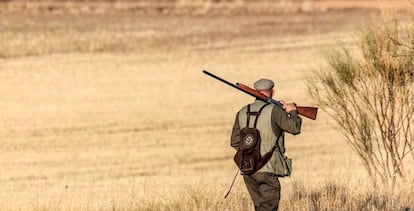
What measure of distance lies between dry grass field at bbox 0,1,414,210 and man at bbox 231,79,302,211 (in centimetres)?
186

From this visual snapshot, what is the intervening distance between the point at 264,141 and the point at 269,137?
0.06 metres

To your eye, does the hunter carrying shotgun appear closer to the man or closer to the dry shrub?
the man

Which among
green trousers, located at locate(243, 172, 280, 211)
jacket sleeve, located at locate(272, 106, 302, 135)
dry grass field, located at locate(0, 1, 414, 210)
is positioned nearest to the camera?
jacket sleeve, located at locate(272, 106, 302, 135)

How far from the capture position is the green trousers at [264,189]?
1112 centimetres

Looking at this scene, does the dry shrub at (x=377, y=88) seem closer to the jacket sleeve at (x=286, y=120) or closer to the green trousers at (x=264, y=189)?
the green trousers at (x=264, y=189)

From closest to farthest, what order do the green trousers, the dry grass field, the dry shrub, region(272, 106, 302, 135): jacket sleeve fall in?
region(272, 106, 302, 135): jacket sleeve < the green trousers < the dry grass field < the dry shrub

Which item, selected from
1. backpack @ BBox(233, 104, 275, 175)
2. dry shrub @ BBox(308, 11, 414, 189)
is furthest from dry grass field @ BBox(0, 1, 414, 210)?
backpack @ BBox(233, 104, 275, 175)

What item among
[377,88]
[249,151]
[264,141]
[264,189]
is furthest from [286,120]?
[377,88]

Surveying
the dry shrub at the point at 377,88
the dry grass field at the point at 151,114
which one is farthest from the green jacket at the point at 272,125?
the dry shrub at the point at 377,88

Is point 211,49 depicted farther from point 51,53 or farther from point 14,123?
point 14,123

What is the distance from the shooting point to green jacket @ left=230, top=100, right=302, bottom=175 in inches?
429

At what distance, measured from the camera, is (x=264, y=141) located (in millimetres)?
11023

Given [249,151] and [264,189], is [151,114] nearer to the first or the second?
[264,189]

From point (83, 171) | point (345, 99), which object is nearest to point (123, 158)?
point (83, 171)
